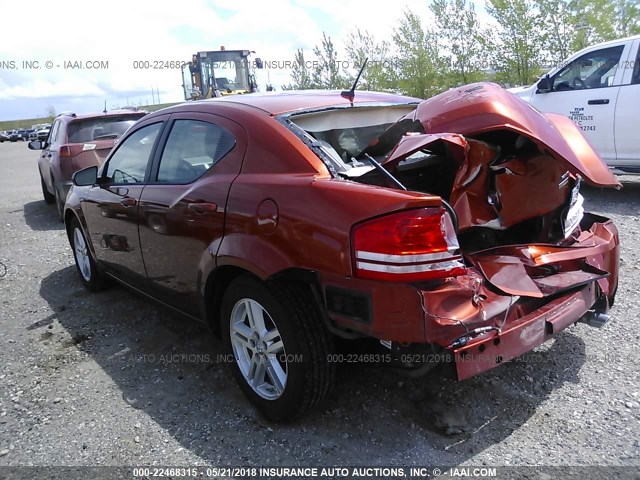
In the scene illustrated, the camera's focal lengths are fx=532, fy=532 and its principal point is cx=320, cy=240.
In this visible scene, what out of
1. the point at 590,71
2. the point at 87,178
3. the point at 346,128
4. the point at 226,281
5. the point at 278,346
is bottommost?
the point at 278,346

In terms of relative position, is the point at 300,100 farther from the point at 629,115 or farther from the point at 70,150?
the point at 70,150

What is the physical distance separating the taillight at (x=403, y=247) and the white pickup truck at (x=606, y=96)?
583 centimetres

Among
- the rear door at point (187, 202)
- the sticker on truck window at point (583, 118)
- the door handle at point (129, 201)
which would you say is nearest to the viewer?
the rear door at point (187, 202)

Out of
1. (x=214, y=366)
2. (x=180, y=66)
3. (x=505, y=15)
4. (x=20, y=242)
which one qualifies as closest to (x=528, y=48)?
(x=505, y=15)

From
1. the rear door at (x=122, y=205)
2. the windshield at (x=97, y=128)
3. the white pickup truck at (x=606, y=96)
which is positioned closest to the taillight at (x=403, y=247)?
the rear door at (x=122, y=205)

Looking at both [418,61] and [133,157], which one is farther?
[418,61]

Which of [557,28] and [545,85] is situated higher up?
[557,28]

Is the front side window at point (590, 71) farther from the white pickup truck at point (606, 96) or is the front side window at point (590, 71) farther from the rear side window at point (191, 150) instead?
the rear side window at point (191, 150)

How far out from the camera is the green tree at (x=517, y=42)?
14852mm

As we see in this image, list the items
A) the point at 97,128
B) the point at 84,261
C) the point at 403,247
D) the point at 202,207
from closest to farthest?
the point at 403,247 < the point at 202,207 < the point at 84,261 < the point at 97,128

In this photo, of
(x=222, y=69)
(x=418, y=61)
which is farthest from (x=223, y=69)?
(x=418, y=61)

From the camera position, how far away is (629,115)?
6824 millimetres

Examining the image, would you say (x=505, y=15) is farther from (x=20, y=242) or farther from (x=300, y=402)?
(x=300, y=402)

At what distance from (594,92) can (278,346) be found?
6.43 m
